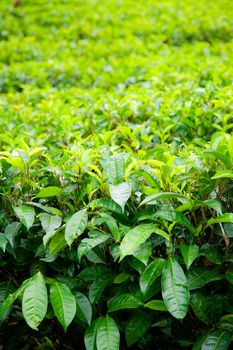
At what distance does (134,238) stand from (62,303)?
0.38 meters

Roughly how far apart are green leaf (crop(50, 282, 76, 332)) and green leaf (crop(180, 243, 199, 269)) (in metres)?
0.47

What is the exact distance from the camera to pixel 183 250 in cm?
175

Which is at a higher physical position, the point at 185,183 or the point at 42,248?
the point at 185,183

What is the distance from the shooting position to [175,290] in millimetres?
1646

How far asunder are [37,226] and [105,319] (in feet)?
1.74

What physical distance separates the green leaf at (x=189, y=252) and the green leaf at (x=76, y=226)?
1.35 feet

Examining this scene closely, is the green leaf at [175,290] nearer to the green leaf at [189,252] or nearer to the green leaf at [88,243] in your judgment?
the green leaf at [189,252]

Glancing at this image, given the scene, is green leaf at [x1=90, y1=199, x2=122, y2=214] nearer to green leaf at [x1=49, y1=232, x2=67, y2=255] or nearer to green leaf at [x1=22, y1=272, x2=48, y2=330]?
green leaf at [x1=49, y1=232, x2=67, y2=255]

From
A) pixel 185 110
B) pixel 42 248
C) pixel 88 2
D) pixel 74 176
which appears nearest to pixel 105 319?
pixel 42 248

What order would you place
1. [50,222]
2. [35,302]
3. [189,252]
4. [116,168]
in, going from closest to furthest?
1. [35,302]
2. [189,252]
3. [50,222]
4. [116,168]

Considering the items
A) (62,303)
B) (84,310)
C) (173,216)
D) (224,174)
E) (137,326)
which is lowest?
(137,326)

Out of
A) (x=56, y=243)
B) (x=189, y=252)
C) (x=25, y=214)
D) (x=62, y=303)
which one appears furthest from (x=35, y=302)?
(x=189, y=252)

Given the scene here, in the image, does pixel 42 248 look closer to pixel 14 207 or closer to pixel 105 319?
pixel 14 207

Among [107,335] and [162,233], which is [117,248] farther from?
[107,335]
